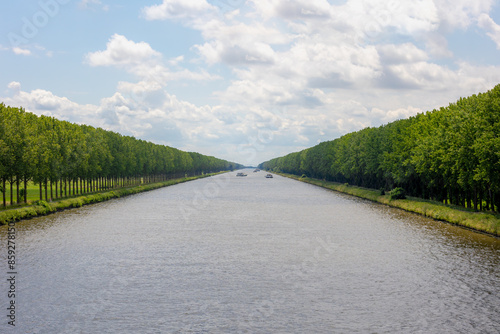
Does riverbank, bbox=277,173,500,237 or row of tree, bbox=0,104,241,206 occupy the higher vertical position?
row of tree, bbox=0,104,241,206

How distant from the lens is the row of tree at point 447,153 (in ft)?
144

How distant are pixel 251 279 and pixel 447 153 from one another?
121 ft

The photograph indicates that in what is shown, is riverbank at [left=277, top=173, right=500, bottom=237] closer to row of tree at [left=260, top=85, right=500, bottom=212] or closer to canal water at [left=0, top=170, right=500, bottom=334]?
canal water at [left=0, top=170, right=500, bottom=334]

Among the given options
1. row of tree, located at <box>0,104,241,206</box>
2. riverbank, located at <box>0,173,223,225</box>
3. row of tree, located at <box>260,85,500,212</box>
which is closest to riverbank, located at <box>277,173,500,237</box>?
row of tree, located at <box>260,85,500,212</box>

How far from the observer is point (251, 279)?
23594mm

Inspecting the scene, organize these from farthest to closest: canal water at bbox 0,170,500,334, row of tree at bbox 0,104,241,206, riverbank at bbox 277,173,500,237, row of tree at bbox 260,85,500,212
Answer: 1. row of tree at bbox 0,104,241,206
2. row of tree at bbox 260,85,500,212
3. riverbank at bbox 277,173,500,237
4. canal water at bbox 0,170,500,334

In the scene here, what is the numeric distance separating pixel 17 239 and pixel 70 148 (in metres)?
38.1

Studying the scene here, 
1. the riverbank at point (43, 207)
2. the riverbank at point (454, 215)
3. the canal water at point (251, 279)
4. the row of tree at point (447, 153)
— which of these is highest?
the row of tree at point (447, 153)

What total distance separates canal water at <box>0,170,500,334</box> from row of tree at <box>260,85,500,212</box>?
777 centimetres

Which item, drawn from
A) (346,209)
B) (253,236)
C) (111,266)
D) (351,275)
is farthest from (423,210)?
(111,266)

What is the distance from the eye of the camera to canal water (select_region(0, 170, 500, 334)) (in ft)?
57.1

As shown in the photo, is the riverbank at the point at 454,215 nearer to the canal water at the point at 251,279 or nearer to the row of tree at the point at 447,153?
the canal water at the point at 251,279

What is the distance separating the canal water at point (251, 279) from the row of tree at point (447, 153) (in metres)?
7.77

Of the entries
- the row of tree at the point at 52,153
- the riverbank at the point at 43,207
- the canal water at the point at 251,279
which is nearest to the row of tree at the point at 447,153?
the canal water at the point at 251,279
